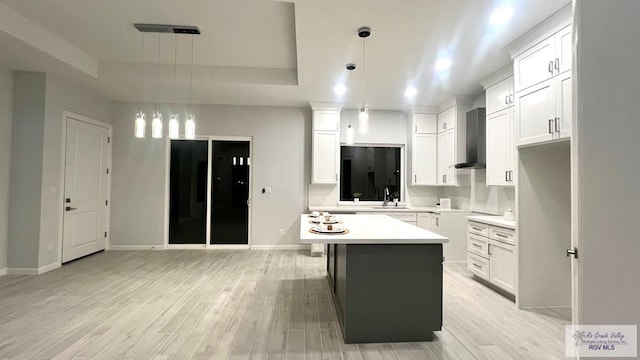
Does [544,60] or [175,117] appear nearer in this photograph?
[544,60]

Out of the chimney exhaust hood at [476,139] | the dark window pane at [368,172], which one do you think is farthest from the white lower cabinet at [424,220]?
the chimney exhaust hood at [476,139]

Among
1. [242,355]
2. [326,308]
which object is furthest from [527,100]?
[242,355]

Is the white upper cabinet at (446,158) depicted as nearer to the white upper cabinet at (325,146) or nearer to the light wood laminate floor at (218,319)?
the light wood laminate floor at (218,319)

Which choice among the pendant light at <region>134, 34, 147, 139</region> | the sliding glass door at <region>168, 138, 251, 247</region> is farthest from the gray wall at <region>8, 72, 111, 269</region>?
the sliding glass door at <region>168, 138, 251, 247</region>

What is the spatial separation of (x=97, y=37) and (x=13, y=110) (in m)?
1.70

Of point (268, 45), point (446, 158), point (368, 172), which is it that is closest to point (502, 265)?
point (446, 158)

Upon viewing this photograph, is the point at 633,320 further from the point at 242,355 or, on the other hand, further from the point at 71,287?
the point at 71,287

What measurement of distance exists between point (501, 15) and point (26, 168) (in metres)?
5.98

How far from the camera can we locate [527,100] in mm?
2879

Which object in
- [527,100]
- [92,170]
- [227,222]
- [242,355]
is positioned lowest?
[242,355]

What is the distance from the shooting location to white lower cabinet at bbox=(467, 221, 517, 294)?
3.09 metres

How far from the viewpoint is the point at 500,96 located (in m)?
3.67

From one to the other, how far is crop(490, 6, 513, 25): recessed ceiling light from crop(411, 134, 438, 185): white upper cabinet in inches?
111

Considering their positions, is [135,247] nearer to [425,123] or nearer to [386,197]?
[386,197]
